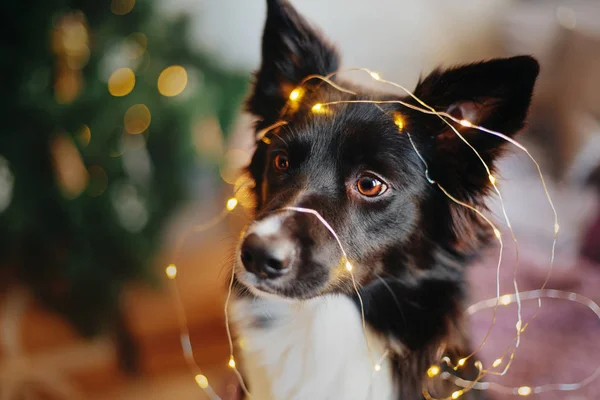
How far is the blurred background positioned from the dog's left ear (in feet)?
0.15

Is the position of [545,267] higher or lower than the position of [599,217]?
lower

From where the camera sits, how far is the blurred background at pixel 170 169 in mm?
955

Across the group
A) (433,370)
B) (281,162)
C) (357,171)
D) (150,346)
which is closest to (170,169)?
(150,346)

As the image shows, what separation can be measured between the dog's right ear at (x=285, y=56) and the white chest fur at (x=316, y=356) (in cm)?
32

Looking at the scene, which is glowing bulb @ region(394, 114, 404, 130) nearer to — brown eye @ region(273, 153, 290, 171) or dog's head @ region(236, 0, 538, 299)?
dog's head @ region(236, 0, 538, 299)

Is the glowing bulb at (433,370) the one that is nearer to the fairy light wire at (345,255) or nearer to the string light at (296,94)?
the fairy light wire at (345,255)

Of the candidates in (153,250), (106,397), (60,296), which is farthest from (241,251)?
(106,397)

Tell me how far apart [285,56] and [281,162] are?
167 millimetres

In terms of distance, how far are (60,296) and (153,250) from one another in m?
0.45

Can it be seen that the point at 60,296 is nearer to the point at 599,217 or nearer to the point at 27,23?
the point at 27,23

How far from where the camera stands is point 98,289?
198 cm

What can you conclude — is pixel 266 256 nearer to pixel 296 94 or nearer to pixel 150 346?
pixel 296 94

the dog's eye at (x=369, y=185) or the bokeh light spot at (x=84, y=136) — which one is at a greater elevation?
the dog's eye at (x=369, y=185)

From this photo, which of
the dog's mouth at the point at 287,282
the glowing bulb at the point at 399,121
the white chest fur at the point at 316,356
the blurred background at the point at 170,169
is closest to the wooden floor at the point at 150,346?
the blurred background at the point at 170,169
